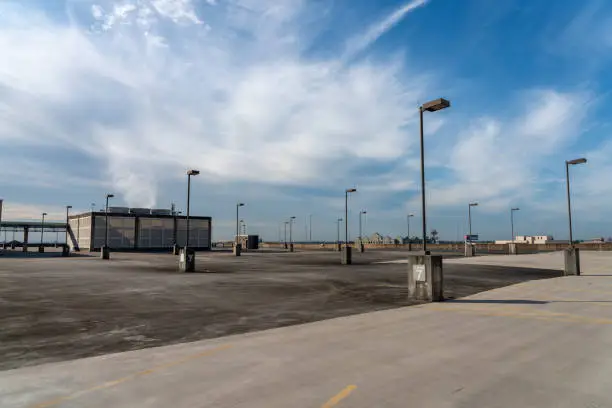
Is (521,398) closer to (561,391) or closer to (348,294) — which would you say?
(561,391)

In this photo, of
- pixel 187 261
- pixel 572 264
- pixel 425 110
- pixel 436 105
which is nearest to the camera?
pixel 436 105

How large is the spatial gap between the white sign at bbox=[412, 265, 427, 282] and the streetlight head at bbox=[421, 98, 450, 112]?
5794 millimetres

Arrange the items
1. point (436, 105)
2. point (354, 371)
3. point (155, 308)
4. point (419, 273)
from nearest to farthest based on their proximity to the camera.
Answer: point (354, 371), point (155, 308), point (419, 273), point (436, 105)

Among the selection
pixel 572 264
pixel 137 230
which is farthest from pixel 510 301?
pixel 137 230

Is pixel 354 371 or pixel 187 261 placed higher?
pixel 187 261

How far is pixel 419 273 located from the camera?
13789mm

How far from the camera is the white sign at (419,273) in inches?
538

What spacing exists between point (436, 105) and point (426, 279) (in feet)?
20.6

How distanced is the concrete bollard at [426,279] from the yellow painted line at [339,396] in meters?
8.87

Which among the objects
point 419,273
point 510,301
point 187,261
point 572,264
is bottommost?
point 510,301

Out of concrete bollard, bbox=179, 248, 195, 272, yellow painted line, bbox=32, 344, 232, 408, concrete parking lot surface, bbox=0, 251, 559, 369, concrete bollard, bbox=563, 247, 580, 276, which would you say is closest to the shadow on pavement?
concrete parking lot surface, bbox=0, 251, 559, 369

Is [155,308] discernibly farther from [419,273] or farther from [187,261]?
[187,261]

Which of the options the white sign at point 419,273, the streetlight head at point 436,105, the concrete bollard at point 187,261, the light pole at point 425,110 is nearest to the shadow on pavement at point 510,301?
the white sign at point 419,273

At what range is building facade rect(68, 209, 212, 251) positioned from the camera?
76.4 metres
